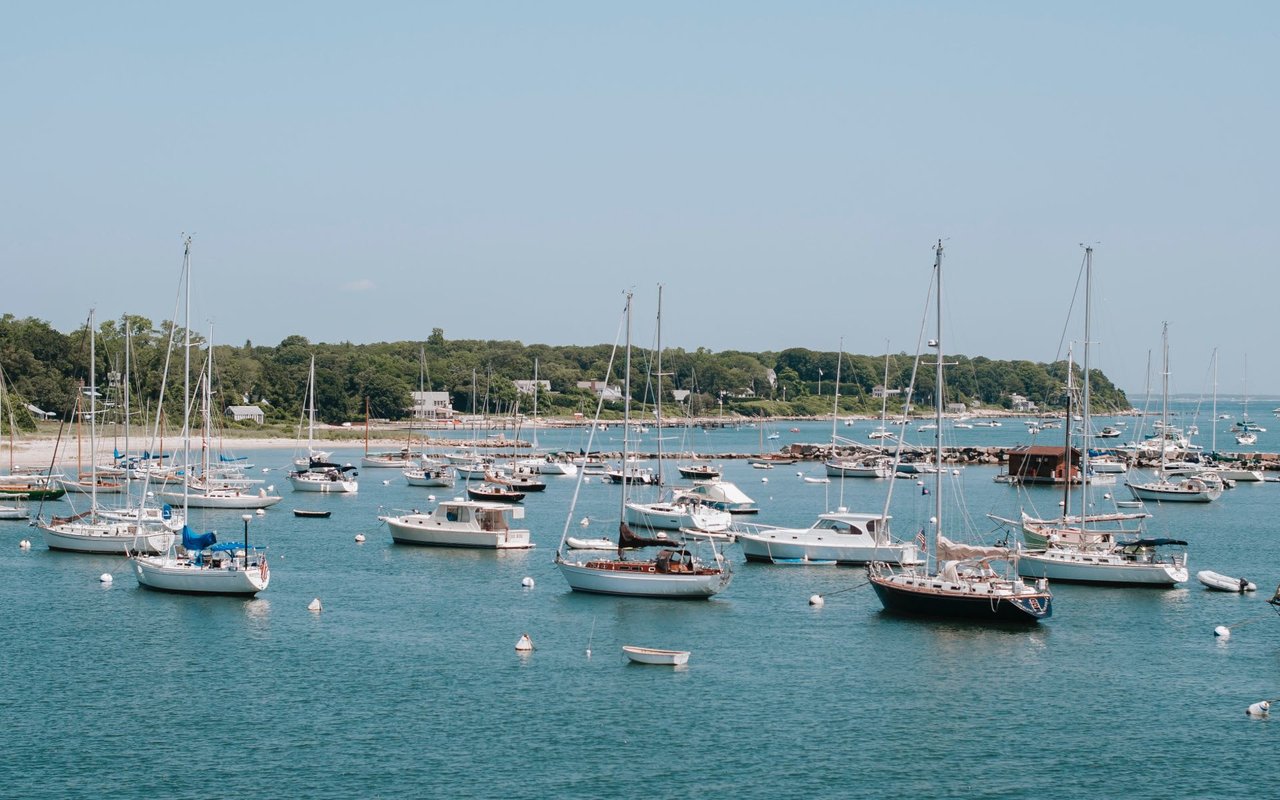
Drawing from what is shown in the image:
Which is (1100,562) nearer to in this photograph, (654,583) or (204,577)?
(654,583)

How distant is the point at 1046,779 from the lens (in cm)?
3391

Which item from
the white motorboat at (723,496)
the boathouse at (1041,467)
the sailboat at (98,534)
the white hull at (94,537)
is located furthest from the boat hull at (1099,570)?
the boathouse at (1041,467)

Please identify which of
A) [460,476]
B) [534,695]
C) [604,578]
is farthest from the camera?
[460,476]

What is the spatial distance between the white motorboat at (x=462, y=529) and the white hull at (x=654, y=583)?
16.8 m

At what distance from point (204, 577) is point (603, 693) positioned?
21.3m

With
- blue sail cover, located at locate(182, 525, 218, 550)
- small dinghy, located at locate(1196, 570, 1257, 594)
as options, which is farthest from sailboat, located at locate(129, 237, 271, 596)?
small dinghy, located at locate(1196, 570, 1257, 594)

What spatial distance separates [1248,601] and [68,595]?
48705 millimetres

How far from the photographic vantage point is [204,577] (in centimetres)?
5488

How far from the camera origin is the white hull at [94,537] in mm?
67125

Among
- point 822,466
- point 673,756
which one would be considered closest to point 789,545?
point 673,756

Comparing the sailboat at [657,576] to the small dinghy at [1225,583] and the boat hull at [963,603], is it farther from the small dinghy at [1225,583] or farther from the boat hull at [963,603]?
the small dinghy at [1225,583]

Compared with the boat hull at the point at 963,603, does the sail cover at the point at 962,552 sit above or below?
above

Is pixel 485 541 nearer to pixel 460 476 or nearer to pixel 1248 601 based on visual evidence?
pixel 1248 601

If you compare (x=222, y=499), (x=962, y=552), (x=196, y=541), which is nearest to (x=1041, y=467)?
(x=222, y=499)
